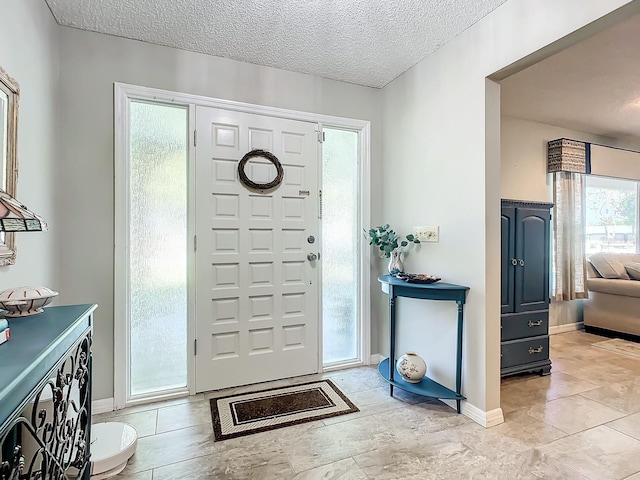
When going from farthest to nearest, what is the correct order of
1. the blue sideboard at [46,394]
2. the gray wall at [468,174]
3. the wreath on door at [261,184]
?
the wreath on door at [261,184] < the gray wall at [468,174] < the blue sideboard at [46,394]

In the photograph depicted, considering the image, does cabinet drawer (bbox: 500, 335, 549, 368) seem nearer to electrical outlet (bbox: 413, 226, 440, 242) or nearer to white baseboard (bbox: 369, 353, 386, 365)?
white baseboard (bbox: 369, 353, 386, 365)

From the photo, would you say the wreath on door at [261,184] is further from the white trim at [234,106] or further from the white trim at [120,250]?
the white trim at [120,250]

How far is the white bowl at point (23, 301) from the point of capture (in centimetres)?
124

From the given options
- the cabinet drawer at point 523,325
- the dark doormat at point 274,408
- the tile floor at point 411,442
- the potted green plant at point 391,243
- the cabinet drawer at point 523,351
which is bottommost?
the tile floor at point 411,442

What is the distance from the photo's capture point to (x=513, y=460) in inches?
70.0

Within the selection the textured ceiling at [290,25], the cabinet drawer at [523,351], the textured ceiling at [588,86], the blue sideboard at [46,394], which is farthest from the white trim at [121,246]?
the textured ceiling at [588,86]

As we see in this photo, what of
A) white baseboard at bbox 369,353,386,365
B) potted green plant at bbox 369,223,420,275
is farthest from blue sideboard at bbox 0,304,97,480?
white baseboard at bbox 369,353,386,365

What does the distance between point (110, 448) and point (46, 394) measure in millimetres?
646

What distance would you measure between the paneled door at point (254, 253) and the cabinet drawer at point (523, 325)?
1.58m

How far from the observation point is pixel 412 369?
8.02 ft

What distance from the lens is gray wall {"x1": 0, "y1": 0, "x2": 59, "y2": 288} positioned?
1604 mm

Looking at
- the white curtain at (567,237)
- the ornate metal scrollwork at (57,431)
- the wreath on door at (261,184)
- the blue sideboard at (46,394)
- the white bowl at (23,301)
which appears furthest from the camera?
the white curtain at (567,237)

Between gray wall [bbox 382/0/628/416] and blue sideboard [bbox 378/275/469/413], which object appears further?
blue sideboard [bbox 378/275/469/413]

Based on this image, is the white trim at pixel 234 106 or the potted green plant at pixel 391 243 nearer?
the white trim at pixel 234 106
